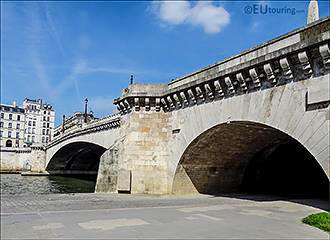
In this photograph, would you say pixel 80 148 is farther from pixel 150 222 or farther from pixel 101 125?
pixel 150 222

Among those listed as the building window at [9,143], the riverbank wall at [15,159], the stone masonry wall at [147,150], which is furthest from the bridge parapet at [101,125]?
the building window at [9,143]

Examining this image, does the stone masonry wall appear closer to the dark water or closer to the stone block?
the stone block

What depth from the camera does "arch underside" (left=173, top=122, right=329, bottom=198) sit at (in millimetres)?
14133

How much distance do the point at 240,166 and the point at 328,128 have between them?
8.49 m

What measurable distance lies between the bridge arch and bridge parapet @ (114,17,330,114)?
0.32 m

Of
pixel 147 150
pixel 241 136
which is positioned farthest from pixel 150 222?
pixel 147 150

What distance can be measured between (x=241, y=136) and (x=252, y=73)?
12.8 ft

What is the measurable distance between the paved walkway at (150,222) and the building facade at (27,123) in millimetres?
91048

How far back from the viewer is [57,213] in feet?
29.5

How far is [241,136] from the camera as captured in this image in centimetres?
1408

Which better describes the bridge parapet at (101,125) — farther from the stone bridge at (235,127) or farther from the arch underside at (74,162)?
the arch underside at (74,162)

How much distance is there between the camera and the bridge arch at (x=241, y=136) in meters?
9.19

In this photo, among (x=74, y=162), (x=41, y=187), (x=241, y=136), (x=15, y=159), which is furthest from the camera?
(x=15, y=159)

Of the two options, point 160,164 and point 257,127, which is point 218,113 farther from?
point 160,164
